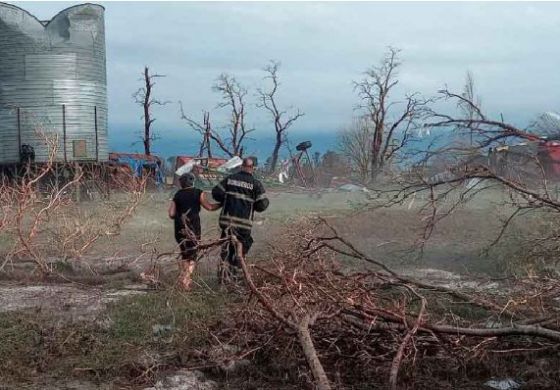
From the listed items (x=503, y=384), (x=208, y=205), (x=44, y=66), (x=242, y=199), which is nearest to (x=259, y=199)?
(x=242, y=199)

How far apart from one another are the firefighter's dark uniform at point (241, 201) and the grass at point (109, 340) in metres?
1.42

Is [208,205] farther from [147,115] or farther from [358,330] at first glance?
[147,115]

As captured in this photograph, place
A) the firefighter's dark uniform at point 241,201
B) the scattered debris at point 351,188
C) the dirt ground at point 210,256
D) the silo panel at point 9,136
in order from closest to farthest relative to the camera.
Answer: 1. the dirt ground at point 210,256
2. the firefighter's dark uniform at point 241,201
3. the silo panel at point 9,136
4. the scattered debris at point 351,188

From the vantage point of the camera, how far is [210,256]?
7.58 meters

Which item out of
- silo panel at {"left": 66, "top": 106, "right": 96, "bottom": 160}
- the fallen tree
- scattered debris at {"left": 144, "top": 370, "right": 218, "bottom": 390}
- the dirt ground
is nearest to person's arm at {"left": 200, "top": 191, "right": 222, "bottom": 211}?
the dirt ground

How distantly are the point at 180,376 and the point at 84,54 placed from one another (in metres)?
16.4

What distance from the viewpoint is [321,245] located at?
5.91m

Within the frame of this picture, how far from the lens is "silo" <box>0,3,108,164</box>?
63.7 ft

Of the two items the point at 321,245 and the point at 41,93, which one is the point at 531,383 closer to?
the point at 321,245

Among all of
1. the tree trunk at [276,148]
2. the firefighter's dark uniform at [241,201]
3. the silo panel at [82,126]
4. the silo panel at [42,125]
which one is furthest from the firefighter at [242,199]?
the tree trunk at [276,148]

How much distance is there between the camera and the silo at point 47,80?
19406 mm

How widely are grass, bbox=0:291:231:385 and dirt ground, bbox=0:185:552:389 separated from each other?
0.09 metres

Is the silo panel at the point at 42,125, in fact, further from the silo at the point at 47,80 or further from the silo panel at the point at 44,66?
the silo panel at the point at 44,66

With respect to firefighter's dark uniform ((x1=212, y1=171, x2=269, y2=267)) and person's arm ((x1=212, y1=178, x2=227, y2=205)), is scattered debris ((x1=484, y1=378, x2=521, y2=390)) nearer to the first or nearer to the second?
firefighter's dark uniform ((x1=212, y1=171, x2=269, y2=267))
